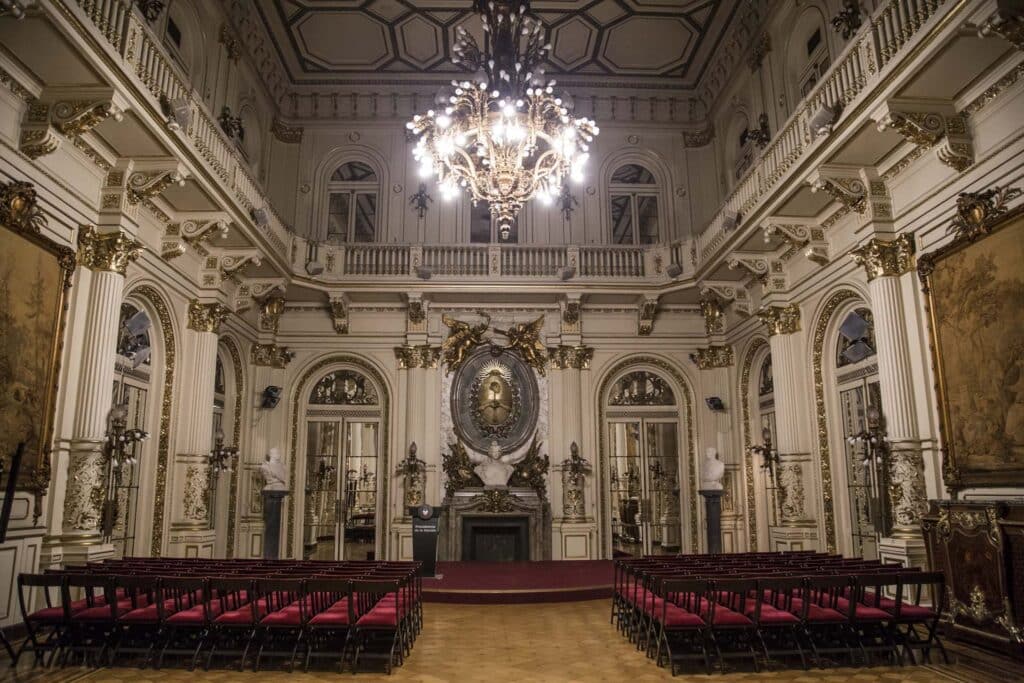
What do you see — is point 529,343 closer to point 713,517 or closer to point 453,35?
point 713,517

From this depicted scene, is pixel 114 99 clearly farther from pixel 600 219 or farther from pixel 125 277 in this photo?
pixel 600 219

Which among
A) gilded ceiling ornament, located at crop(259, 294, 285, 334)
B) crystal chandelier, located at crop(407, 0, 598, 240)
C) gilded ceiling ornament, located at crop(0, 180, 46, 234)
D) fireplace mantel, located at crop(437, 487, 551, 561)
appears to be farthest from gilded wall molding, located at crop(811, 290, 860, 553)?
gilded ceiling ornament, located at crop(0, 180, 46, 234)

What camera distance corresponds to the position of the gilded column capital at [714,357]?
42.3 ft

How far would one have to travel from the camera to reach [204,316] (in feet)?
32.4

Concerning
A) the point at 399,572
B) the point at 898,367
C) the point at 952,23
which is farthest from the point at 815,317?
the point at 399,572

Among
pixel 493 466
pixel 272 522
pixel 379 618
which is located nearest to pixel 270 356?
pixel 272 522

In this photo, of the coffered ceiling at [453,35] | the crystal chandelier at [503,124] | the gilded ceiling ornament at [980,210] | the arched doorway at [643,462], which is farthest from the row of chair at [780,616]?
the coffered ceiling at [453,35]

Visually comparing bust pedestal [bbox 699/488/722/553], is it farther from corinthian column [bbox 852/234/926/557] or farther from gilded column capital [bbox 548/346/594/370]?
corinthian column [bbox 852/234/926/557]

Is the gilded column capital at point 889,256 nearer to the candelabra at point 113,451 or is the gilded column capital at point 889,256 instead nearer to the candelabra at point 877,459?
the candelabra at point 877,459

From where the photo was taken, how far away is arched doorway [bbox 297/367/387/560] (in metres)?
12.5

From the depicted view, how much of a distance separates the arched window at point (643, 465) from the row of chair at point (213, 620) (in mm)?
7691

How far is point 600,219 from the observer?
1367 centimetres

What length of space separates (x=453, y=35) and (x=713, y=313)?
7115mm

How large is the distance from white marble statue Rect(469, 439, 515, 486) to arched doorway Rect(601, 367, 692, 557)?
6.20 ft
